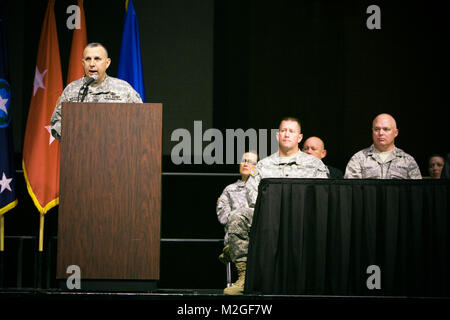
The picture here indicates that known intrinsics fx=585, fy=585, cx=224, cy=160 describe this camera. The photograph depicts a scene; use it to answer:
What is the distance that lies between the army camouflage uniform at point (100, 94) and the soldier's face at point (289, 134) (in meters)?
0.98

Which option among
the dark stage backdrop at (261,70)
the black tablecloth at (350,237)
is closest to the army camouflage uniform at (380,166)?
the black tablecloth at (350,237)

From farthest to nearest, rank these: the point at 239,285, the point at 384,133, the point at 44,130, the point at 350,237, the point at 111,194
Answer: the point at 44,130 → the point at 384,133 → the point at 239,285 → the point at 350,237 → the point at 111,194

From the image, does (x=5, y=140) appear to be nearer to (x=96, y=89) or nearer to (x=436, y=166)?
(x=96, y=89)

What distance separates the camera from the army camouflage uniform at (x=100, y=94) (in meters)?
3.59

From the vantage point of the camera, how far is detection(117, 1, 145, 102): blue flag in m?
5.68

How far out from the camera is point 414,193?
315cm

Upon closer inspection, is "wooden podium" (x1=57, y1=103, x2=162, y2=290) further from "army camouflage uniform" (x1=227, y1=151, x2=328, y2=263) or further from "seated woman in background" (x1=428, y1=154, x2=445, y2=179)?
"seated woman in background" (x1=428, y1=154, x2=445, y2=179)

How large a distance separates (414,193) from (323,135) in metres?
2.73

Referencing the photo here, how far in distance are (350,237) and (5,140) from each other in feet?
10.9

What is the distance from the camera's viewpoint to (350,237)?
314 centimetres

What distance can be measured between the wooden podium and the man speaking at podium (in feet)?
1.90

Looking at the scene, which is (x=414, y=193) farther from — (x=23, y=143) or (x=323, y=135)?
(x=23, y=143)

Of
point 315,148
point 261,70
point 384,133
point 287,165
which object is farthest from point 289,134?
point 261,70
